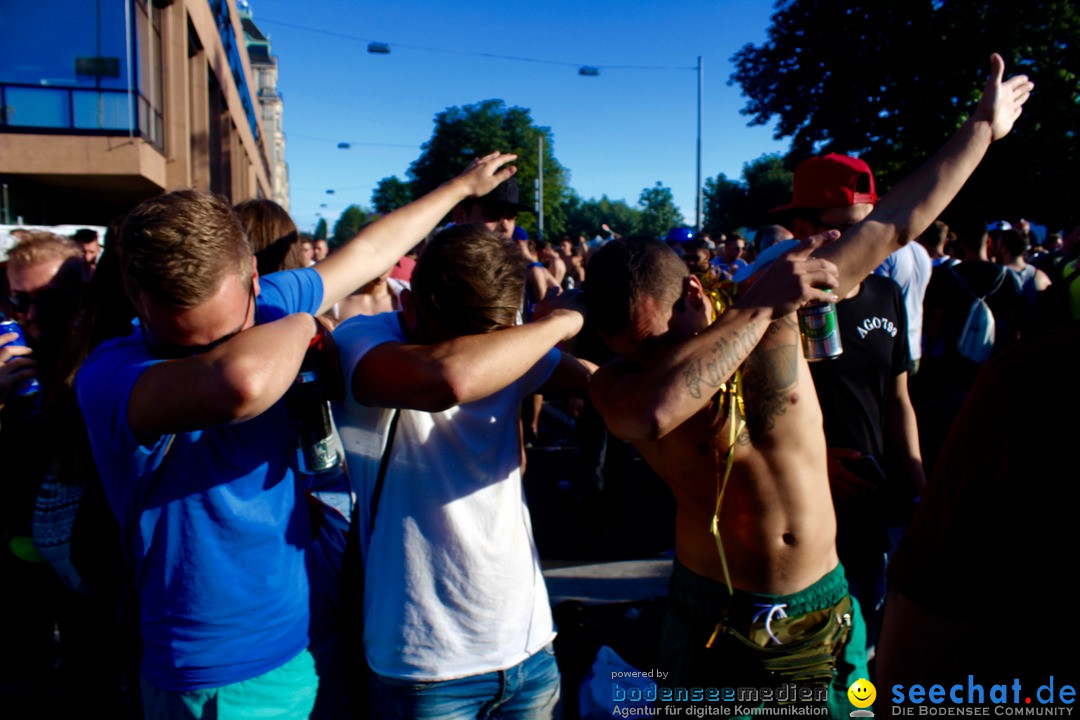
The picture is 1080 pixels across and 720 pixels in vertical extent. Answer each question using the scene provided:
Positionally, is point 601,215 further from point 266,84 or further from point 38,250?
point 38,250

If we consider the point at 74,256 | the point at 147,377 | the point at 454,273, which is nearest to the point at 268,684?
the point at 147,377

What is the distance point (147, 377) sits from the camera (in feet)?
4.43

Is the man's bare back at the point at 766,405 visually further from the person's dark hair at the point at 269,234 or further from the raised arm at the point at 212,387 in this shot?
the person's dark hair at the point at 269,234

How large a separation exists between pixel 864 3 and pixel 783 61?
317 centimetres

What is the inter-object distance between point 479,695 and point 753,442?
100 centimetres

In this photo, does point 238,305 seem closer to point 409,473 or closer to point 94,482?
point 409,473

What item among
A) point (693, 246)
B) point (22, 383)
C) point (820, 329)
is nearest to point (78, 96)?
point (693, 246)

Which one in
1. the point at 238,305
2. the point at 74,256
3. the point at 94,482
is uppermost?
the point at 74,256

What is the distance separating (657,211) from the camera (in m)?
62.3

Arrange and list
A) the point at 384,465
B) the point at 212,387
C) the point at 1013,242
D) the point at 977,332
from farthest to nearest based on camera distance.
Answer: the point at 1013,242
the point at 977,332
the point at 384,465
the point at 212,387

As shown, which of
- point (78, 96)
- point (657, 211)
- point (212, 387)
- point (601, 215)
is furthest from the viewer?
point (601, 215)

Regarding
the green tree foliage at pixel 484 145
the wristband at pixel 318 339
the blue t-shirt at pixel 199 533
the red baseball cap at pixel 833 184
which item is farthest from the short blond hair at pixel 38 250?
the green tree foliage at pixel 484 145

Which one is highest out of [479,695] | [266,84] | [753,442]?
[266,84]

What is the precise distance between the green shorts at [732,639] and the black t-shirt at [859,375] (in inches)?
32.6
